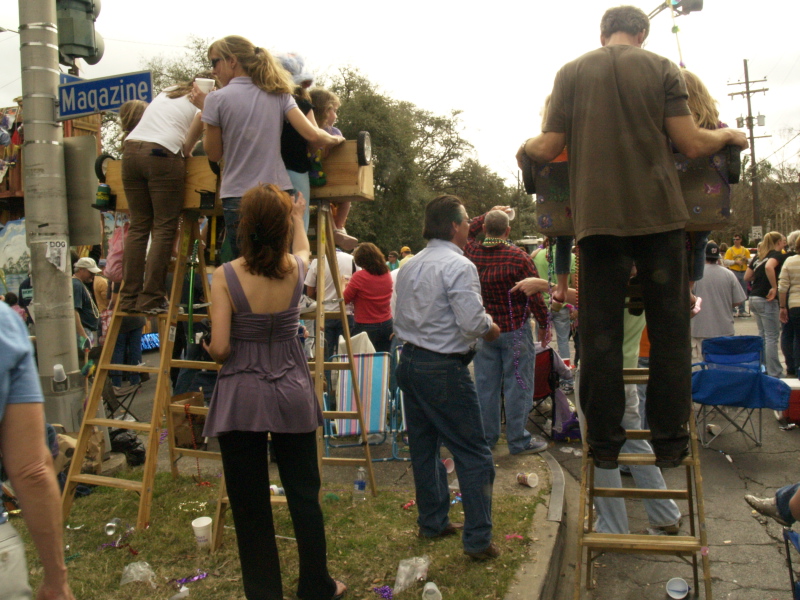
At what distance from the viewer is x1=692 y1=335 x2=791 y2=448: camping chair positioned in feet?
19.5

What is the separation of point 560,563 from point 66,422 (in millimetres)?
4027

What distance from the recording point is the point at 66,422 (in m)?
5.18

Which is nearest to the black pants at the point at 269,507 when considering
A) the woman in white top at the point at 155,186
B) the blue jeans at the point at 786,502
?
the woman in white top at the point at 155,186

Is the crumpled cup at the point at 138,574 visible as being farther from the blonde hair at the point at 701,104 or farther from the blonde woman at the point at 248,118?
the blonde hair at the point at 701,104

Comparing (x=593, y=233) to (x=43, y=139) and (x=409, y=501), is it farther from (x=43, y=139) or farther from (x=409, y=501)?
(x=43, y=139)

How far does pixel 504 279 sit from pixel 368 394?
1.77 meters

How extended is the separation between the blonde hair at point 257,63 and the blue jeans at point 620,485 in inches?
114

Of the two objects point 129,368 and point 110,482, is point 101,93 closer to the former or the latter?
point 129,368

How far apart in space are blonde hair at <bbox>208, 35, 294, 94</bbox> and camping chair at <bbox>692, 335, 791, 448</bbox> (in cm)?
479

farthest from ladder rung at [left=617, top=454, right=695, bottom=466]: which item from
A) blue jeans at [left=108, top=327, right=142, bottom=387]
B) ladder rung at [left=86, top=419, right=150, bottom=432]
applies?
blue jeans at [left=108, top=327, right=142, bottom=387]

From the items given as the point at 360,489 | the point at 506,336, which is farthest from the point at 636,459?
the point at 506,336

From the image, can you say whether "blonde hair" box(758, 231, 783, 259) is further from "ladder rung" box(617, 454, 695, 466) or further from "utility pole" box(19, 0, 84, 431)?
"utility pole" box(19, 0, 84, 431)

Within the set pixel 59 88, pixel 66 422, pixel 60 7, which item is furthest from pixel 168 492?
pixel 60 7

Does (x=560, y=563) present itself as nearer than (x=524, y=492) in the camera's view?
Yes
